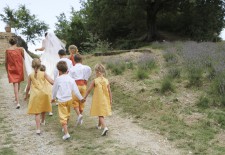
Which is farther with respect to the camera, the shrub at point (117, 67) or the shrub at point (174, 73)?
the shrub at point (117, 67)

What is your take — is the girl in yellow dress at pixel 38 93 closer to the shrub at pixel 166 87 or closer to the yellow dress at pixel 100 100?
the yellow dress at pixel 100 100

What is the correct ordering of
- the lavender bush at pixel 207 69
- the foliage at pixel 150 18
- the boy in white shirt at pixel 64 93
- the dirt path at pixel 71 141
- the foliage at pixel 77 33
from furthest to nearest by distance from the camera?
the foliage at pixel 77 33 < the foliage at pixel 150 18 < the lavender bush at pixel 207 69 < the boy in white shirt at pixel 64 93 < the dirt path at pixel 71 141

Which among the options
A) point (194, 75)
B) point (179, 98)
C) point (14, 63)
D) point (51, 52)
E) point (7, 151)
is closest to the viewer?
point (7, 151)

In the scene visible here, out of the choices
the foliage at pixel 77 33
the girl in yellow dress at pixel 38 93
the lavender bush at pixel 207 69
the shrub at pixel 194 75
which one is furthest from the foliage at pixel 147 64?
the foliage at pixel 77 33

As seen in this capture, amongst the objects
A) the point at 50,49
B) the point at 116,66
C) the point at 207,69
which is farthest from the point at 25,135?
the point at 116,66

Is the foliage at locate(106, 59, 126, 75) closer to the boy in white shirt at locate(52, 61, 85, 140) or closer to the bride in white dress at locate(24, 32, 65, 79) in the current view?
the bride in white dress at locate(24, 32, 65, 79)

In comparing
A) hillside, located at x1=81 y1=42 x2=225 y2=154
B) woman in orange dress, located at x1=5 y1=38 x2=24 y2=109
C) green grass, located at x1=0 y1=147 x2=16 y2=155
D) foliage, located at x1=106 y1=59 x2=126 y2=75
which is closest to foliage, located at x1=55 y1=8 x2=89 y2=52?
foliage, located at x1=106 y1=59 x2=126 y2=75

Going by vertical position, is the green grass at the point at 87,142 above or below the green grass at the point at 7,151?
above

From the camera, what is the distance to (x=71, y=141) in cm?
746

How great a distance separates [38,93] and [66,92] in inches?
30.5

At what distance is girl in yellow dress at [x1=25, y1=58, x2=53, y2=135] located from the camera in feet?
25.9

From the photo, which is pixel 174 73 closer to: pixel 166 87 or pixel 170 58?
pixel 166 87

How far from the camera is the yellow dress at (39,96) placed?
7891 mm

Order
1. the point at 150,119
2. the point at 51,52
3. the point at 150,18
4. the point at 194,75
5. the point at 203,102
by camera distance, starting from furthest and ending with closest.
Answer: the point at 150,18
the point at 51,52
the point at 194,75
the point at 203,102
the point at 150,119
